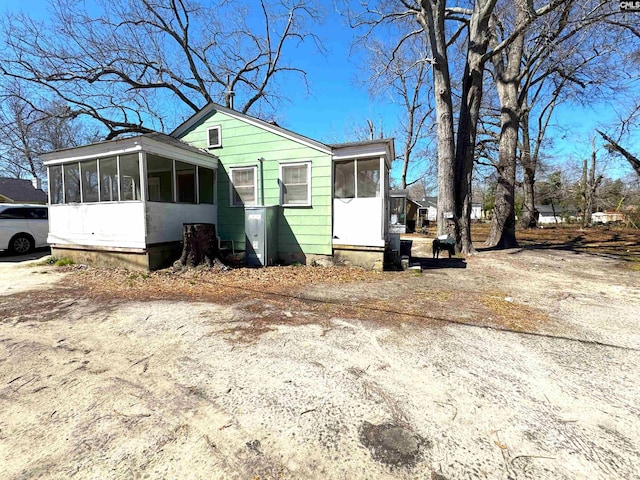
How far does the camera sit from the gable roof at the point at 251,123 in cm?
790

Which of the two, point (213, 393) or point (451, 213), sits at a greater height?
point (451, 213)

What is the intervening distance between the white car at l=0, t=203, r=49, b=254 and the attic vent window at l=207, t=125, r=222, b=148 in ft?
22.2

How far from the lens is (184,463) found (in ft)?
5.50

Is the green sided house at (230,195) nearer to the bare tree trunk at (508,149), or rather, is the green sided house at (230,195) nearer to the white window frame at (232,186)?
the white window frame at (232,186)

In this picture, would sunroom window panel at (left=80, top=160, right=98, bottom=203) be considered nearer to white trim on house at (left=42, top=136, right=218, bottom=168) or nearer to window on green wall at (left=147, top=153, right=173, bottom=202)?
white trim on house at (left=42, top=136, right=218, bottom=168)

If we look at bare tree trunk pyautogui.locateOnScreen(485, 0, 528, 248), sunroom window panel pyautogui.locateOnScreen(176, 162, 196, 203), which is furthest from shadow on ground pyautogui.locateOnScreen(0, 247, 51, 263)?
bare tree trunk pyautogui.locateOnScreen(485, 0, 528, 248)

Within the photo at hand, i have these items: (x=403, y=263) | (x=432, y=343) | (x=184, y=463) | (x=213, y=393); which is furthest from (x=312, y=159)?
(x=184, y=463)

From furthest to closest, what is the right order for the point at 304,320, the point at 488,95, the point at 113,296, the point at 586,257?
the point at 488,95
the point at 586,257
the point at 113,296
the point at 304,320

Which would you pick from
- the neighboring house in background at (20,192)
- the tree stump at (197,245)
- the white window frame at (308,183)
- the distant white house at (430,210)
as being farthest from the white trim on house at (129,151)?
the distant white house at (430,210)

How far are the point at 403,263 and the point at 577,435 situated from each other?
19.7 ft

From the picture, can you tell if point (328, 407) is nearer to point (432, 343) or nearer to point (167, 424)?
point (167, 424)

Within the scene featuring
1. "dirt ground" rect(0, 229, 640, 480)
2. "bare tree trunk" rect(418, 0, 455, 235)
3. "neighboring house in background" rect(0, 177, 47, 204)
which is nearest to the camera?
"dirt ground" rect(0, 229, 640, 480)

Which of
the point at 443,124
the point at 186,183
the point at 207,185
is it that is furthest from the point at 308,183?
the point at 443,124

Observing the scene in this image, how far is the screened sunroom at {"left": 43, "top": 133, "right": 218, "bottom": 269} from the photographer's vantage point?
7.05m
